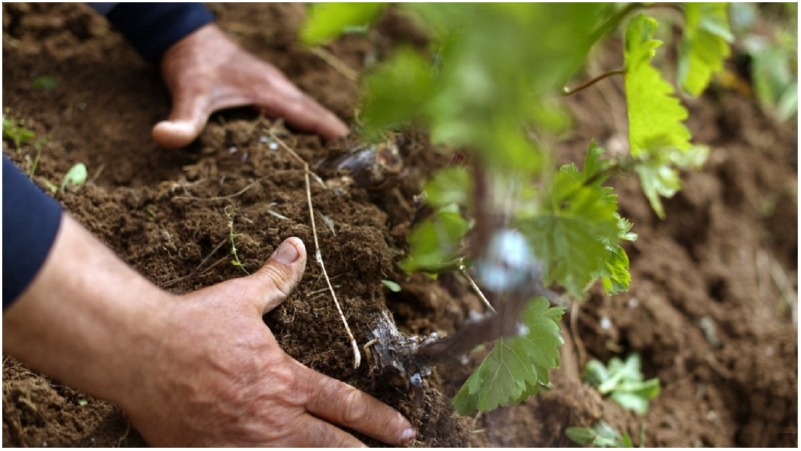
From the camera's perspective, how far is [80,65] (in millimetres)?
2352

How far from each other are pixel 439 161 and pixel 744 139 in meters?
1.49

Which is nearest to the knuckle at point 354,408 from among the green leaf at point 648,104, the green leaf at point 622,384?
the green leaf at point 648,104

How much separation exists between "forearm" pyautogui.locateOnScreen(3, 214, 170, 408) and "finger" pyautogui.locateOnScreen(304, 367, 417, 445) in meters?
0.33

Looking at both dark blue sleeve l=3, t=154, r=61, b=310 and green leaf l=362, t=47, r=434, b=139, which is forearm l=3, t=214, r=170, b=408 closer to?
dark blue sleeve l=3, t=154, r=61, b=310

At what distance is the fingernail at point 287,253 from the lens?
5.49ft

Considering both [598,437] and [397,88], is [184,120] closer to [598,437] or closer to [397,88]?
[397,88]

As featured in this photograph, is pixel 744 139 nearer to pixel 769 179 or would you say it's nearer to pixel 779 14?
pixel 769 179

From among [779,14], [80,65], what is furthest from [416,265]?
[779,14]

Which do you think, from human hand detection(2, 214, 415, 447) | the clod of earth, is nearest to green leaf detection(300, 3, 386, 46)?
human hand detection(2, 214, 415, 447)

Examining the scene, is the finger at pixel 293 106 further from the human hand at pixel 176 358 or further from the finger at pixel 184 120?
the human hand at pixel 176 358

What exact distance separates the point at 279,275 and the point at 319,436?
35 centimetres

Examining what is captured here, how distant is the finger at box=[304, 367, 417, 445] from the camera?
1.52 meters

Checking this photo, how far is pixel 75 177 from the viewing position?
6.57 feet

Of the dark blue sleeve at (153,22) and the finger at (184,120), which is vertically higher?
the dark blue sleeve at (153,22)
